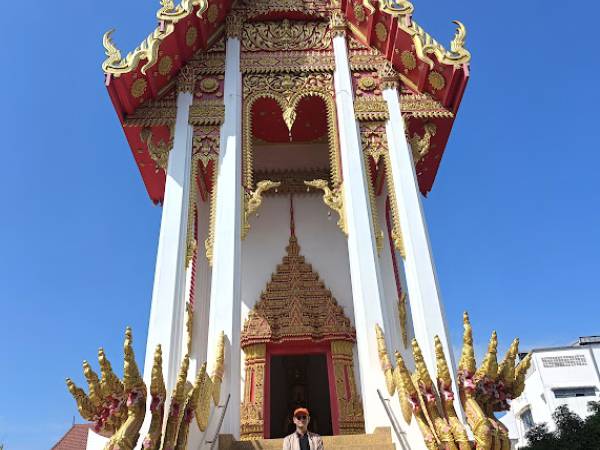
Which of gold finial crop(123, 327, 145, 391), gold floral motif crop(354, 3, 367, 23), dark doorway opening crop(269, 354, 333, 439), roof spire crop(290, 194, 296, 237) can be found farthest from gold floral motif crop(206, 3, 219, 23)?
dark doorway opening crop(269, 354, 333, 439)

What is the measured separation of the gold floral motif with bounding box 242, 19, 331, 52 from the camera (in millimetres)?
7109

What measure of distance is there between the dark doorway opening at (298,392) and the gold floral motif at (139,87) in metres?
4.67

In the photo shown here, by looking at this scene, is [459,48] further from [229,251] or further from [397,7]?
[229,251]

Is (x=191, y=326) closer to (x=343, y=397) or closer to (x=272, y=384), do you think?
(x=343, y=397)

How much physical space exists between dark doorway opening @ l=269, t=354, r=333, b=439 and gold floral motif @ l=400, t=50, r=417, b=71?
15.1 ft

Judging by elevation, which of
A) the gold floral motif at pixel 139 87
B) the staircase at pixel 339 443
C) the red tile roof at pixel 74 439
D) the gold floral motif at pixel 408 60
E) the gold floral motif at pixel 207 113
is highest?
the gold floral motif at pixel 408 60

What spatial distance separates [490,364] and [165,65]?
4.93 m

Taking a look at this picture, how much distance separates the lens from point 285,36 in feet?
23.7

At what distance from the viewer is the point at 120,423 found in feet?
12.3

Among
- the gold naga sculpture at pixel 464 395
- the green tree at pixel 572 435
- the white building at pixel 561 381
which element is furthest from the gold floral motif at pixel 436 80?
the white building at pixel 561 381

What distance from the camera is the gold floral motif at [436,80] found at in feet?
21.1

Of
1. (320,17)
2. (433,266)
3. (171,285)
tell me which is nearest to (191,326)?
(171,285)

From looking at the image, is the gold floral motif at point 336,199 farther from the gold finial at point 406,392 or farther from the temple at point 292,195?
the gold finial at point 406,392

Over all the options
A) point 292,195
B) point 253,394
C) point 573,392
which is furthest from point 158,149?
point 573,392
